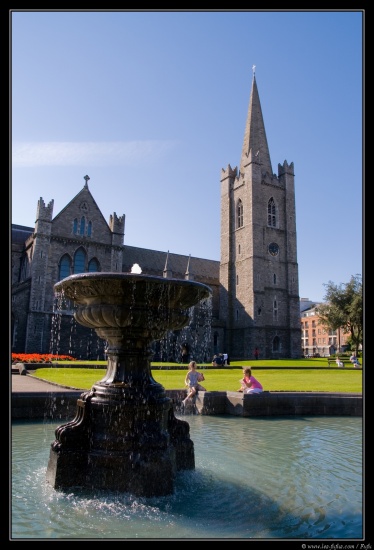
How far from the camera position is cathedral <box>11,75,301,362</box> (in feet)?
127

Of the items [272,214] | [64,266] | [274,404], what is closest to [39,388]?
[274,404]

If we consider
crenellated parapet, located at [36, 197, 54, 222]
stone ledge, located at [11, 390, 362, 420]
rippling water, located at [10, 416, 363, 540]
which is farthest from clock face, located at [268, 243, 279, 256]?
rippling water, located at [10, 416, 363, 540]

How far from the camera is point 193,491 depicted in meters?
4.96

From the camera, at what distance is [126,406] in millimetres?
5238

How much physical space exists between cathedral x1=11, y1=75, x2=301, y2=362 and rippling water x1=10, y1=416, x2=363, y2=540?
104 ft

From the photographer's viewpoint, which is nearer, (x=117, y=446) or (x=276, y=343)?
(x=117, y=446)

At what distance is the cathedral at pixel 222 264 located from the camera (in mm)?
38594

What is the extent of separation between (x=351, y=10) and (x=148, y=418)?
468 centimetres

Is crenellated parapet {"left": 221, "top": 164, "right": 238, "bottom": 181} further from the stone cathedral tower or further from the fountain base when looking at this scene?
the fountain base

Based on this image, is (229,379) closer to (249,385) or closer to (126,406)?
(249,385)

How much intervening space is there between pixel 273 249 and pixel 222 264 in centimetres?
677

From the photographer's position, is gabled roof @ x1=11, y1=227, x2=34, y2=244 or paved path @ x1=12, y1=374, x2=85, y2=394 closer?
paved path @ x1=12, y1=374, x2=85, y2=394

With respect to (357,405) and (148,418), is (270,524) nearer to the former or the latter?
(148,418)

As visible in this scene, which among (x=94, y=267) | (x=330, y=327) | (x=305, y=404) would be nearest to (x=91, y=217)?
(x=94, y=267)
